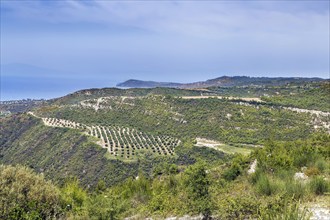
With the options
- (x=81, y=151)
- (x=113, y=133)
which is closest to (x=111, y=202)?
(x=81, y=151)

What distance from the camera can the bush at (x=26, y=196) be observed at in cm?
1151

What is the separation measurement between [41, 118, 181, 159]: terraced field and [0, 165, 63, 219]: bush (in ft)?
147

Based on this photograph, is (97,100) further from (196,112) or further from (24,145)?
(196,112)

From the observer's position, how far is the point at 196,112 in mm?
81062

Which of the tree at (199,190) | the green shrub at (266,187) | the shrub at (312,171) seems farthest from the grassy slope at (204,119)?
the tree at (199,190)

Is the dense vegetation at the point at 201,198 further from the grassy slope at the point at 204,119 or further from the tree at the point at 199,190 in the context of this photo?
the grassy slope at the point at 204,119

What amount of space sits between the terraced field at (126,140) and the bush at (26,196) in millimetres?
44766

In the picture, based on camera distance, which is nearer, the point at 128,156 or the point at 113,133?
the point at 128,156

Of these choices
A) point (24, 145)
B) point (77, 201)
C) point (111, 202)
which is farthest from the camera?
point (24, 145)

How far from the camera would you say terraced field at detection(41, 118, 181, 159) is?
6122cm

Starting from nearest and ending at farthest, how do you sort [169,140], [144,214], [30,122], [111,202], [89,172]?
[111,202]
[144,214]
[89,172]
[169,140]
[30,122]

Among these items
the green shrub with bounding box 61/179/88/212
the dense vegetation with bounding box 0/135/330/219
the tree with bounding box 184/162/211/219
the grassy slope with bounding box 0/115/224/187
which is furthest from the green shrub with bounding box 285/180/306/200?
the grassy slope with bounding box 0/115/224/187

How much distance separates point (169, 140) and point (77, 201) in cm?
5301

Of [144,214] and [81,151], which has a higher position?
[144,214]
